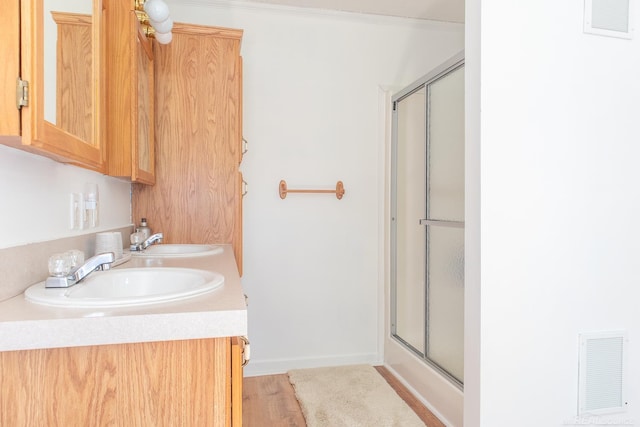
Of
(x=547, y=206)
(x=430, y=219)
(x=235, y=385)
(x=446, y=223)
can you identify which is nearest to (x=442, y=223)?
(x=446, y=223)

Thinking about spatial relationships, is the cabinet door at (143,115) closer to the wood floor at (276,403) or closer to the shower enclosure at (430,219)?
the wood floor at (276,403)

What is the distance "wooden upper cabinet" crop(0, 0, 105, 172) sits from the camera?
732 millimetres

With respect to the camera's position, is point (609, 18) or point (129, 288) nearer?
point (129, 288)

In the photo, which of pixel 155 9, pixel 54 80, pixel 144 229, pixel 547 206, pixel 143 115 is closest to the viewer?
pixel 54 80

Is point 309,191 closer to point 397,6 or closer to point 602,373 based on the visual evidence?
point 397,6

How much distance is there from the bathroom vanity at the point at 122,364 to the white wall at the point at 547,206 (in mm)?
885

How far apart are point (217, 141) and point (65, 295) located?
4.46ft

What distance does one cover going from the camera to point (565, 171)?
1.39 m

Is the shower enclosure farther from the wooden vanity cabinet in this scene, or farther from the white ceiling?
the wooden vanity cabinet

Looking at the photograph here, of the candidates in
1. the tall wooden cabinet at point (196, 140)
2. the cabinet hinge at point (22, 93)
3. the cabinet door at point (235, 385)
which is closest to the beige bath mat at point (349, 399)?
the tall wooden cabinet at point (196, 140)

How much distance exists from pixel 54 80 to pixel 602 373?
1.88 m

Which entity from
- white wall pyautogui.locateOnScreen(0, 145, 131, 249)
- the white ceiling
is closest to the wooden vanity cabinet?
white wall pyautogui.locateOnScreen(0, 145, 131, 249)

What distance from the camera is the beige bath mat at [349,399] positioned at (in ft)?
6.80

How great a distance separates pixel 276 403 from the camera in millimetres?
2297
